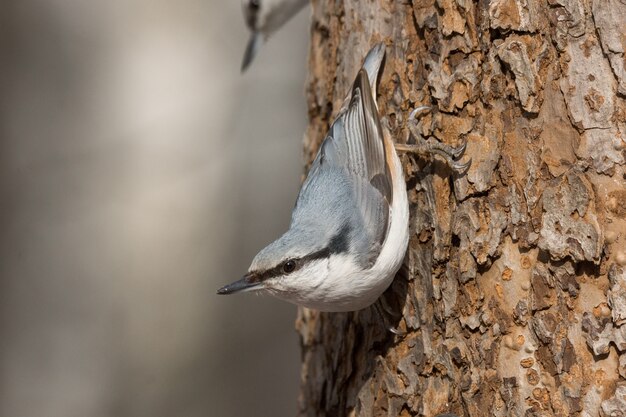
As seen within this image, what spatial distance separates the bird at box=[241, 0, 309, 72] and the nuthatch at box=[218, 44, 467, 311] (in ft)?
7.09

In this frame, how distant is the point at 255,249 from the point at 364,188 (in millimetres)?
3343

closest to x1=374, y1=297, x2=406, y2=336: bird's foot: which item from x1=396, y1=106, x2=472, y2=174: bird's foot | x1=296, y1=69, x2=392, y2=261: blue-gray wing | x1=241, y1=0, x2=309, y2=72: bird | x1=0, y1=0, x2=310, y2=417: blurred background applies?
x1=296, y1=69, x2=392, y2=261: blue-gray wing

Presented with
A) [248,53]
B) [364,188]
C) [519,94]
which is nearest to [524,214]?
[519,94]

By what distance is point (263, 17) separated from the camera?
4625 millimetres

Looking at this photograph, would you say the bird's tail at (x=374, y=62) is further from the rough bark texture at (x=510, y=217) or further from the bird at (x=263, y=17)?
the bird at (x=263, y=17)

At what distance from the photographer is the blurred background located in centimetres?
537

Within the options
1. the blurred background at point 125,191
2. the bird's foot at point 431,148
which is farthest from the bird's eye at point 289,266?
the blurred background at point 125,191

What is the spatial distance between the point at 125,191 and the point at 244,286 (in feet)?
11.2

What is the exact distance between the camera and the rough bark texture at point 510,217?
6.72 feet

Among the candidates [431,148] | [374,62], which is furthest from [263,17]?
[431,148]

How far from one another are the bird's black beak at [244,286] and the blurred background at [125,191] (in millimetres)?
3337

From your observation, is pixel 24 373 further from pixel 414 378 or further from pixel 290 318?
pixel 414 378

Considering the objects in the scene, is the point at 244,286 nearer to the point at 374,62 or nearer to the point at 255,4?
the point at 374,62

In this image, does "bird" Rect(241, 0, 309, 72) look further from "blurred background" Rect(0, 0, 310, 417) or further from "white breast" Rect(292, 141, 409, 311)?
"white breast" Rect(292, 141, 409, 311)
